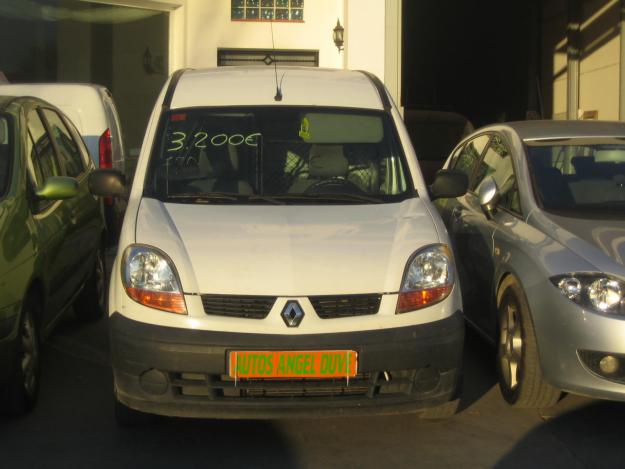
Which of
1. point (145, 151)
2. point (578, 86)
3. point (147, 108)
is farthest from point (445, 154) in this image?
point (145, 151)

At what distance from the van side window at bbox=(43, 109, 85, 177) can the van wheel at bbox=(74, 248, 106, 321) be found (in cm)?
73

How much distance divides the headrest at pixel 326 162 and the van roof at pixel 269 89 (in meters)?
0.34

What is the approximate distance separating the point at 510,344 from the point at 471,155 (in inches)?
85.6

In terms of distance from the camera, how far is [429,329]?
4461 millimetres

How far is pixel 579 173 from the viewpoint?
5.96 meters

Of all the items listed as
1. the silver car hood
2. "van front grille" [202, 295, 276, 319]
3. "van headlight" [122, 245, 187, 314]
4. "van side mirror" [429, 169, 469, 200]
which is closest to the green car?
"van headlight" [122, 245, 187, 314]

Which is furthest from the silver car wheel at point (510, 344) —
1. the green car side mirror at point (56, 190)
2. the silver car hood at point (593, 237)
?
the green car side mirror at point (56, 190)

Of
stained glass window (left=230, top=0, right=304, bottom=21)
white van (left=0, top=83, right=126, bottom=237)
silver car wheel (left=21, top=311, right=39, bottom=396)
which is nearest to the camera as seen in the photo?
silver car wheel (left=21, top=311, right=39, bottom=396)

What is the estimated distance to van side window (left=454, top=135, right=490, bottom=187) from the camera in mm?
6977

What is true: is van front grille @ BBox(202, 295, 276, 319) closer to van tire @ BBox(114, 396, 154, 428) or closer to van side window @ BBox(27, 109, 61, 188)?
van tire @ BBox(114, 396, 154, 428)

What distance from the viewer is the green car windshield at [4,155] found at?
5300 millimetres

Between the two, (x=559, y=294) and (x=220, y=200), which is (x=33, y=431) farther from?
(x=559, y=294)

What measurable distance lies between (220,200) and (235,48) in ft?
29.9

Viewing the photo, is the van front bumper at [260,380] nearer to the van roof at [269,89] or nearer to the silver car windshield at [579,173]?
the silver car windshield at [579,173]
